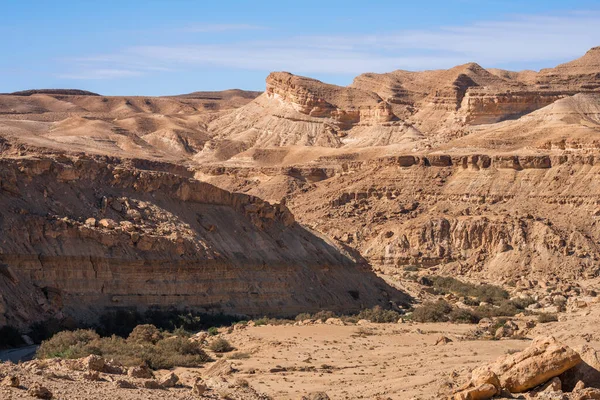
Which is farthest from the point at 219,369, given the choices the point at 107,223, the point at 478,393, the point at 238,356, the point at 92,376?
the point at 107,223

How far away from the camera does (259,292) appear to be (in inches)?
1753

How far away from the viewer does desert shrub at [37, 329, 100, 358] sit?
92.8 feet

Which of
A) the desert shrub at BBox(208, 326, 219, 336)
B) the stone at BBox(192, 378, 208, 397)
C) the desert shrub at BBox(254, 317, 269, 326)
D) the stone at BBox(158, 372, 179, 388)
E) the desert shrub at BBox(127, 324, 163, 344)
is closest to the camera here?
the stone at BBox(192, 378, 208, 397)

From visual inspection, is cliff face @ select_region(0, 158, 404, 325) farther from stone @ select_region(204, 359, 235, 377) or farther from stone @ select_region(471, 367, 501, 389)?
stone @ select_region(471, 367, 501, 389)

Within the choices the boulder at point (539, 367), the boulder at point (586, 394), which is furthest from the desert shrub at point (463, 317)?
the boulder at point (586, 394)

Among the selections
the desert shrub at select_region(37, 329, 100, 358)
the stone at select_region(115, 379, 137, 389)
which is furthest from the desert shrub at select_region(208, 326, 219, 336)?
the stone at select_region(115, 379, 137, 389)

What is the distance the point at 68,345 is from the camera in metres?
30.0

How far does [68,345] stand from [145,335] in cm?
334

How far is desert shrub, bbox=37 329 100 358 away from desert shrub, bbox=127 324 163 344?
110cm

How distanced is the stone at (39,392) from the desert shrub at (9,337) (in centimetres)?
1292

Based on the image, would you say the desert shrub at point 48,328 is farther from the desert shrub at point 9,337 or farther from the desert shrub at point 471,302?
the desert shrub at point 471,302

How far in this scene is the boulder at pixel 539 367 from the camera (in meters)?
22.2

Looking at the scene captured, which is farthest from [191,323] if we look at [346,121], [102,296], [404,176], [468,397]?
[346,121]

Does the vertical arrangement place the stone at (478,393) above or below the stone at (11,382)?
below
